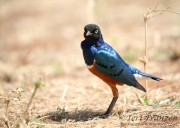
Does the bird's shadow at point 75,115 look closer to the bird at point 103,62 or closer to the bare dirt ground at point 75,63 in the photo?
the bare dirt ground at point 75,63

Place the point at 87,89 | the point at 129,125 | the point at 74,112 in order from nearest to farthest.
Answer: the point at 129,125 → the point at 74,112 → the point at 87,89

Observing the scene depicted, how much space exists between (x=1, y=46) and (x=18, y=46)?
23.2 inches

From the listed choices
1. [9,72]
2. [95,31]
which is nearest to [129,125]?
[95,31]

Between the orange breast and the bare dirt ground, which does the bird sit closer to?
the orange breast

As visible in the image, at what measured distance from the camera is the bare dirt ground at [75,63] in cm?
456

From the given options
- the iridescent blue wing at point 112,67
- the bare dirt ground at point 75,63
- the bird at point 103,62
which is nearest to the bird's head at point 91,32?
the bird at point 103,62

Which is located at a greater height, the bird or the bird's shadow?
the bird

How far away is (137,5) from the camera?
15.0 m

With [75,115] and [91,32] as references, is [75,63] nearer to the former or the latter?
[75,115]

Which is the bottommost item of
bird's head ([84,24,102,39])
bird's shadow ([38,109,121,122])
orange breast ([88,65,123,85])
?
bird's shadow ([38,109,121,122])

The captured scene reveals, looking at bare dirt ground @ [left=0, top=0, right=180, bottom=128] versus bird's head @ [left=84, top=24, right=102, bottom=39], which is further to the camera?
bird's head @ [left=84, top=24, right=102, bottom=39]

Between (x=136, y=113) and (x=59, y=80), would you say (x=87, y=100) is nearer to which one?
(x=136, y=113)

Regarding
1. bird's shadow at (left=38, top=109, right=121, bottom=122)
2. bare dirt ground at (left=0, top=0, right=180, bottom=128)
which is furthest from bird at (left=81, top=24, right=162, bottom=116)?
bare dirt ground at (left=0, top=0, right=180, bottom=128)

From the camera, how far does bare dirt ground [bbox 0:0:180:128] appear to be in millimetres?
4562
